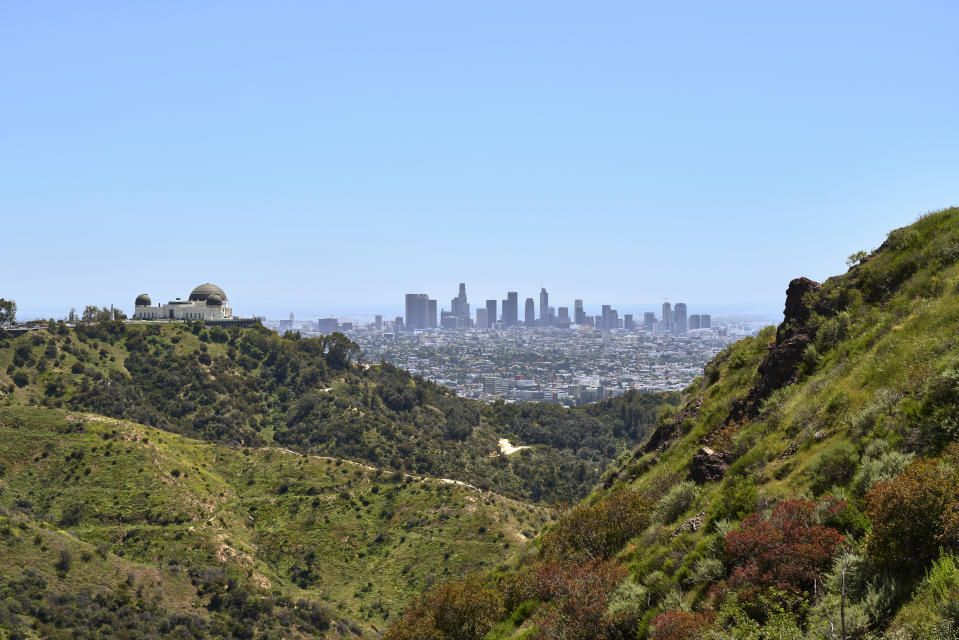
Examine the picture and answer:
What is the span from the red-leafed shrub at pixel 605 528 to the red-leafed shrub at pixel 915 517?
7.34 meters

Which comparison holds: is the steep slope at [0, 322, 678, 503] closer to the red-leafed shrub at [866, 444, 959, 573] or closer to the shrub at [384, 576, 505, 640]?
the shrub at [384, 576, 505, 640]

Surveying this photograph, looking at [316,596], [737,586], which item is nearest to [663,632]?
[737,586]

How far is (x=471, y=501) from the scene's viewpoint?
2057 inches

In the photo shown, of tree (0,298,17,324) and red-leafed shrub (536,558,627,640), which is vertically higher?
tree (0,298,17,324)

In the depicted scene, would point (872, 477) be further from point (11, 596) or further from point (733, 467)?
point (11, 596)

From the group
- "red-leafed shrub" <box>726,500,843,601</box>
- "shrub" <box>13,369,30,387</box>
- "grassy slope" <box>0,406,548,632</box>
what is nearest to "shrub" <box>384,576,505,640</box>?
"red-leafed shrub" <box>726,500,843,601</box>

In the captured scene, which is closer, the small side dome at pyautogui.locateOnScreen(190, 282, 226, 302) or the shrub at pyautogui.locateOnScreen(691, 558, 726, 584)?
the shrub at pyautogui.locateOnScreen(691, 558, 726, 584)

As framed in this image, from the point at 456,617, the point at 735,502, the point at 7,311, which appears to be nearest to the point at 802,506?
the point at 735,502

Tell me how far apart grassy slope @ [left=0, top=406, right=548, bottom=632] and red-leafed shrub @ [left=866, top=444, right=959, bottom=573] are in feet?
120

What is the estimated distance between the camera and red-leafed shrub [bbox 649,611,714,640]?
7.76 m

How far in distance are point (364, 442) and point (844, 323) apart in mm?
64892

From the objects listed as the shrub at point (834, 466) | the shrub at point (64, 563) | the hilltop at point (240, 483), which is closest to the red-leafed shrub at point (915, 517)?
the shrub at point (834, 466)

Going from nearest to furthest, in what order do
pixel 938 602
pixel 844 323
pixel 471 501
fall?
pixel 938 602 → pixel 844 323 → pixel 471 501

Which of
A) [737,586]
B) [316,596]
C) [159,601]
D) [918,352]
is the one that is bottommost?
[316,596]
